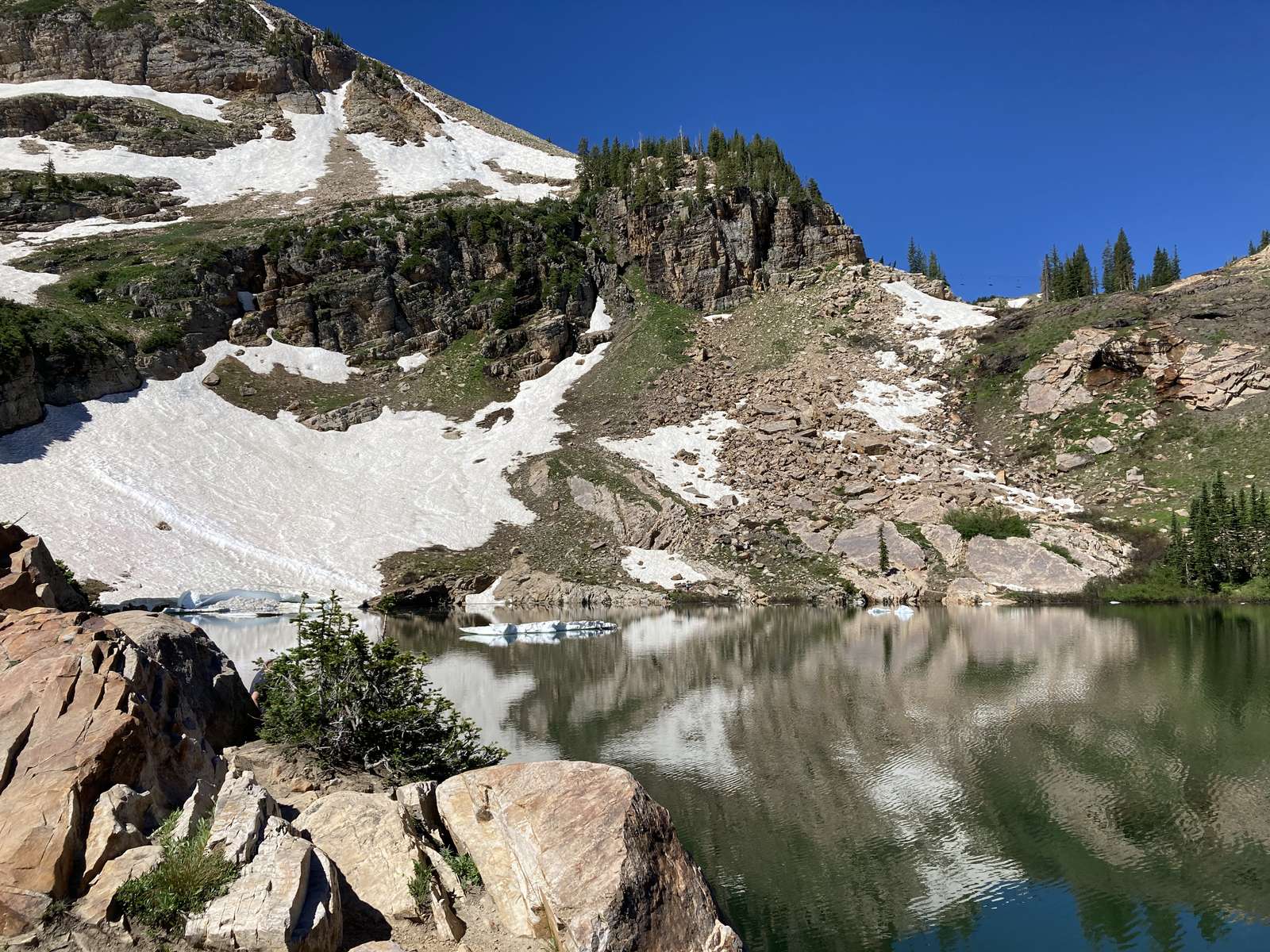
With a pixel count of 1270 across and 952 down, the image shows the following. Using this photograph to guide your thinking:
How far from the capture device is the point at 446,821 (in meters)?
9.86

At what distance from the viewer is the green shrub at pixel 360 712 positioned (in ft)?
42.9

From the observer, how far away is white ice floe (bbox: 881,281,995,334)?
271 ft

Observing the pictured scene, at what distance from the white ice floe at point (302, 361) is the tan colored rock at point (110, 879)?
76137mm

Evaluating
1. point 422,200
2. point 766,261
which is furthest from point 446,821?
point 422,200

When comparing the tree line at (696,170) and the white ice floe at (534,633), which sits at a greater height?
the tree line at (696,170)

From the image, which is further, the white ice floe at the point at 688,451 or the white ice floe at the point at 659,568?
the white ice floe at the point at 688,451

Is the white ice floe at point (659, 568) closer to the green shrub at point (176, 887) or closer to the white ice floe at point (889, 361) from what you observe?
the white ice floe at point (889, 361)

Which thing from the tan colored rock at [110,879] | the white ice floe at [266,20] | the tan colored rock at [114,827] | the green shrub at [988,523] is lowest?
the tan colored rock at [110,879]

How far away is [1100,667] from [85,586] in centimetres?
5291

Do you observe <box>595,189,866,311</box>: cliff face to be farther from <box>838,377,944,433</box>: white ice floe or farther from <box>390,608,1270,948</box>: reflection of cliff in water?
<box>390,608,1270,948</box>: reflection of cliff in water

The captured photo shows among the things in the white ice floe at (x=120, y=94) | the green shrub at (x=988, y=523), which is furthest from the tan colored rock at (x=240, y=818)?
the white ice floe at (x=120, y=94)

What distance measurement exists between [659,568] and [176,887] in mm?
48528

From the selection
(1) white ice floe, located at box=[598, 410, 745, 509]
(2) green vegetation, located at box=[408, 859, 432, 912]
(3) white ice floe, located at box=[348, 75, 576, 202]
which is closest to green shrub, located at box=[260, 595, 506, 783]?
(2) green vegetation, located at box=[408, 859, 432, 912]

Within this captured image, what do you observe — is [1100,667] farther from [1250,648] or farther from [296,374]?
[296,374]
